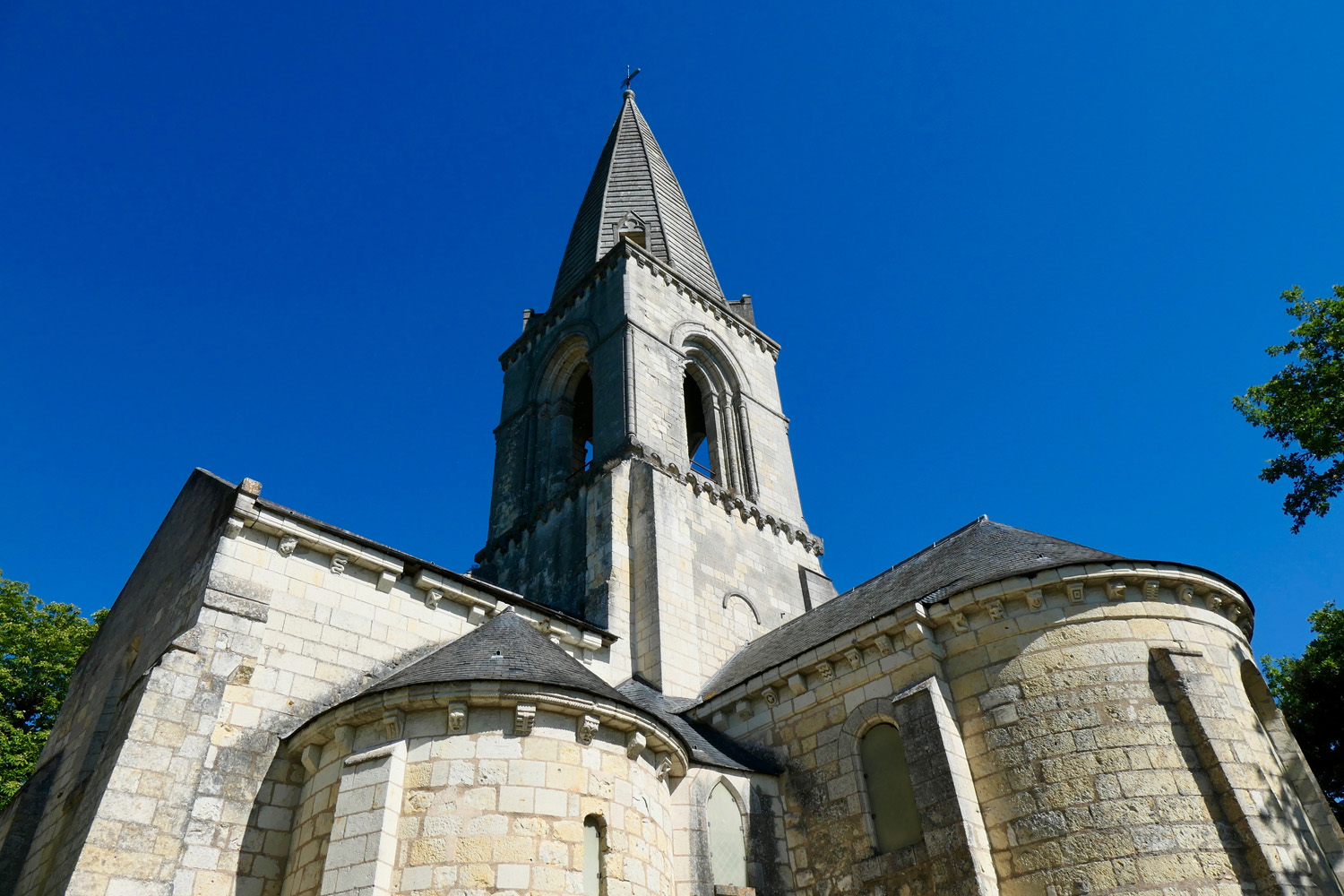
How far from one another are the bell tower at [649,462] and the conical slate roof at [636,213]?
84mm

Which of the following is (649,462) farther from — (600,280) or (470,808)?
(470,808)

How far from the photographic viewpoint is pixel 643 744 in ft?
30.1

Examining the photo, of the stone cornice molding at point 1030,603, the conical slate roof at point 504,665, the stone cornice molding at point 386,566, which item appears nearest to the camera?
the conical slate roof at point 504,665

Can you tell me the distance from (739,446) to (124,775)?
1452 cm

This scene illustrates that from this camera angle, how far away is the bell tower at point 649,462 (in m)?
15.6

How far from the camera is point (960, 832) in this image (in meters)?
8.66

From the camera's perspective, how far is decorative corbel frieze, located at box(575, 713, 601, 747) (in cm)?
869

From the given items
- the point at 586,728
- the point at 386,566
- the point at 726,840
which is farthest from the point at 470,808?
the point at 386,566

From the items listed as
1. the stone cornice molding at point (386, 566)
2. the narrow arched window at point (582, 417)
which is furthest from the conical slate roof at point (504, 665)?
the narrow arched window at point (582, 417)

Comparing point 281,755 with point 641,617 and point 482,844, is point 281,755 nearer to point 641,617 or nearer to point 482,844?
point 482,844

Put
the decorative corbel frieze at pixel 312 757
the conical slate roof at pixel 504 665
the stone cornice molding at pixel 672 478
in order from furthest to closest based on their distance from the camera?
1. the stone cornice molding at pixel 672 478
2. the decorative corbel frieze at pixel 312 757
3. the conical slate roof at pixel 504 665

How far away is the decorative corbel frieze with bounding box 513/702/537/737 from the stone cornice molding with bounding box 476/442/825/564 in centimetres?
870

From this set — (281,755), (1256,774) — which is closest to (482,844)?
(281,755)

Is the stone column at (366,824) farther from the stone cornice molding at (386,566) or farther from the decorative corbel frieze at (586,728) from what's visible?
the stone cornice molding at (386,566)
